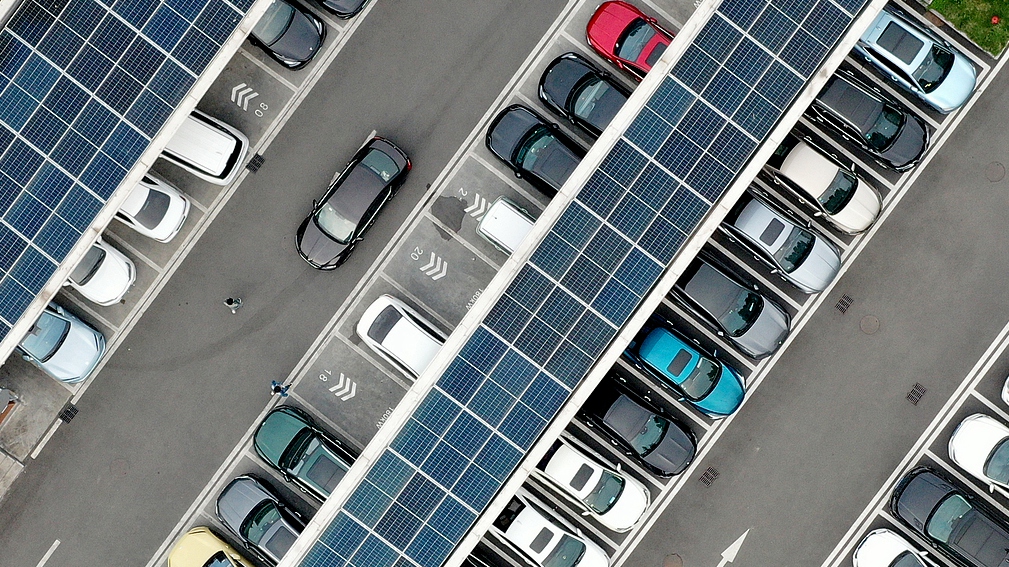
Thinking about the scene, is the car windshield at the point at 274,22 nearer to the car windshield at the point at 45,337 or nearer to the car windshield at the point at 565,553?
the car windshield at the point at 45,337

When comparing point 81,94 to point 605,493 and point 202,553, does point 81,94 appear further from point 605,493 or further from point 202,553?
point 605,493

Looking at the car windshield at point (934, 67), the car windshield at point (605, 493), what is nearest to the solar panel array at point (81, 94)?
the car windshield at point (605, 493)

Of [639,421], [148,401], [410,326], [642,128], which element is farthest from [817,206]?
[148,401]

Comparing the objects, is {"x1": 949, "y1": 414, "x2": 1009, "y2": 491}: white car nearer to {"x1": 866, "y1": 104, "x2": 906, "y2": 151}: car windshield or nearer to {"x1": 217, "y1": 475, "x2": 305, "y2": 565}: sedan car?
{"x1": 866, "y1": 104, "x2": 906, "y2": 151}: car windshield

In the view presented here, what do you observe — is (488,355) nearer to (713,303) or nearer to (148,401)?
(713,303)

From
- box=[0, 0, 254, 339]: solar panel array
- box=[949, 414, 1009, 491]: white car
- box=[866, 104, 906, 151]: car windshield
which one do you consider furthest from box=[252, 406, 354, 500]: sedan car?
box=[949, 414, 1009, 491]: white car
